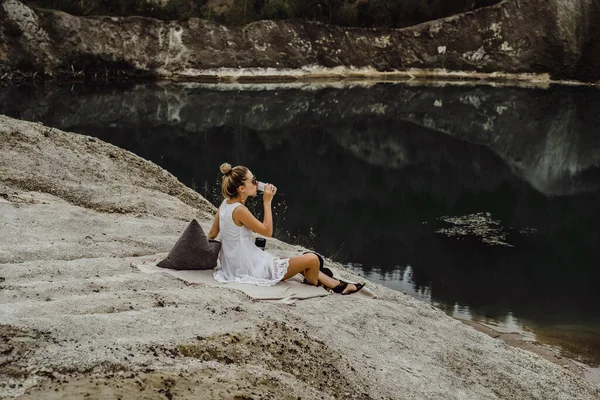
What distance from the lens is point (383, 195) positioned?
29.0 metres

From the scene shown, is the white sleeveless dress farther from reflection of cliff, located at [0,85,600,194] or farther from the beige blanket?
reflection of cliff, located at [0,85,600,194]

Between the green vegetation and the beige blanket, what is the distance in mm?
68248

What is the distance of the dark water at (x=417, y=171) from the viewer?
1834 cm

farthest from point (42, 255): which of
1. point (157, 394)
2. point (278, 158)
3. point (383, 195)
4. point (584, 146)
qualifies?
point (584, 146)

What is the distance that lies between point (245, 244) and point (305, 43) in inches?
2800

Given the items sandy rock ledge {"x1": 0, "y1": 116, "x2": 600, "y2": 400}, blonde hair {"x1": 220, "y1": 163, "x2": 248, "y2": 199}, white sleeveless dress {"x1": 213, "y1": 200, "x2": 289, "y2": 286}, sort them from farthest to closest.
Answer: white sleeveless dress {"x1": 213, "y1": 200, "x2": 289, "y2": 286} < blonde hair {"x1": 220, "y1": 163, "x2": 248, "y2": 199} < sandy rock ledge {"x1": 0, "y1": 116, "x2": 600, "y2": 400}

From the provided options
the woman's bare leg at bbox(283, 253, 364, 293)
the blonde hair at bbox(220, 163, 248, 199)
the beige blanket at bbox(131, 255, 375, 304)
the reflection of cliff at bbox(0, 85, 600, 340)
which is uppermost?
the reflection of cliff at bbox(0, 85, 600, 340)

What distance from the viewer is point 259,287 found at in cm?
941

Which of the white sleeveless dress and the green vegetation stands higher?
the green vegetation

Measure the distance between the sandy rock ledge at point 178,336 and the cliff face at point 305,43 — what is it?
193 ft

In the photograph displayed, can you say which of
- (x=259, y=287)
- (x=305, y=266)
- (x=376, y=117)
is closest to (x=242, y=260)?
(x=259, y=287)

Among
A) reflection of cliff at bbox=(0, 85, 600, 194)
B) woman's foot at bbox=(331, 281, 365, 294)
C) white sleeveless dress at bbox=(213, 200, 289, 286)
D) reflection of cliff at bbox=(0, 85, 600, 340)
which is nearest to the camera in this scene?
white sleeveless dress at bbox=(213, 200, 289, 286)

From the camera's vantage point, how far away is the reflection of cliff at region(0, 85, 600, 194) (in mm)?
38031

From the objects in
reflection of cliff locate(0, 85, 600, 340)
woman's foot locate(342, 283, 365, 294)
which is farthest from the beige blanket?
reflection of cliff locate(0, 85, 600, 340)
